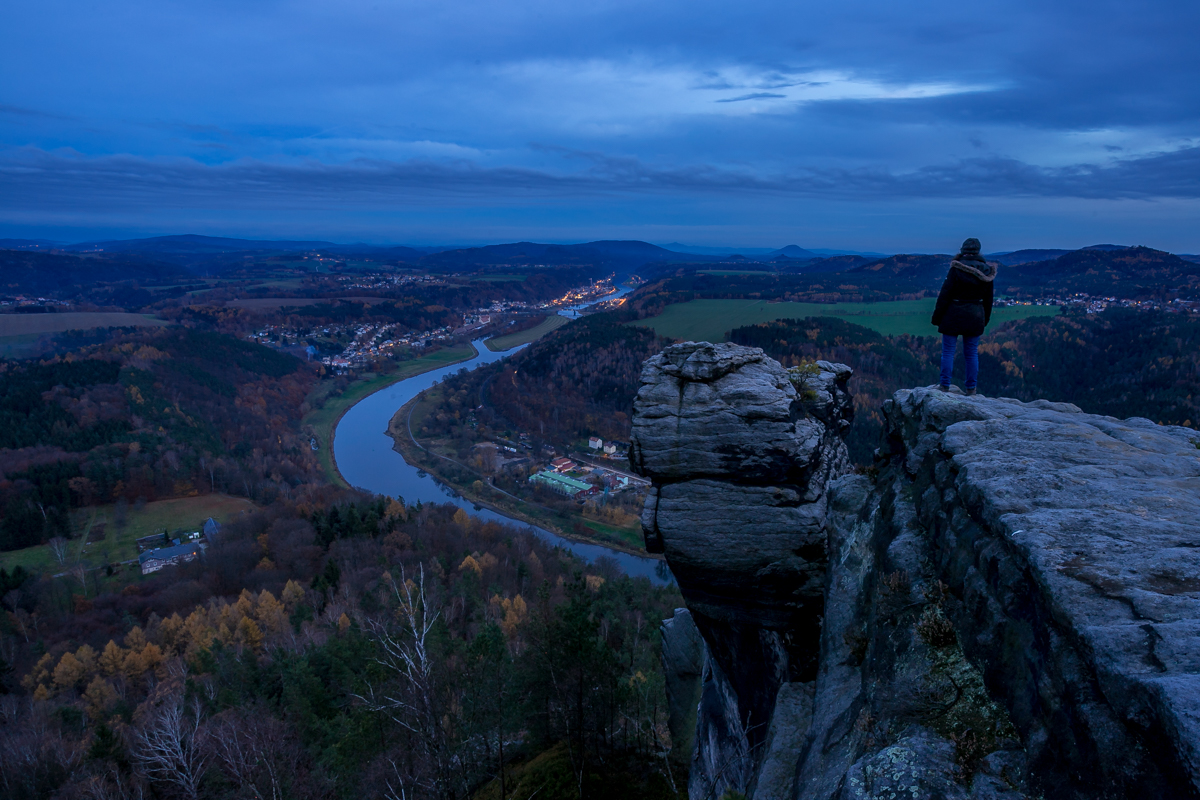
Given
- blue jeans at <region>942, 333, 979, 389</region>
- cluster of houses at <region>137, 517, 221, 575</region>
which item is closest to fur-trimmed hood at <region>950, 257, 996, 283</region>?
blue jeans at <region>942, 333, 979, 389</region>

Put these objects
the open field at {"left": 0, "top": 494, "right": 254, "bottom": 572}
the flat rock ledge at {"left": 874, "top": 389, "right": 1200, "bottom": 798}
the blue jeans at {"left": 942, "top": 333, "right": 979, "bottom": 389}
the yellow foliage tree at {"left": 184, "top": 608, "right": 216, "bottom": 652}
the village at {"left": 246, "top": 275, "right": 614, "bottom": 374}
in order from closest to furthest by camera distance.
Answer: the flat rock ledge at {"left": 874, "top": 389, "right": 1200, "bottom": 798}
the blue jeans at {"left": 942, "top": 333, "right": 979, "bottom": 389}
the yellow foliage tree at {"left": 184, "top": 608, "right": 216, "bottom": 652}
the open field at {"left": 0, "top": 494, "right": 254, "bottom": 572}
the village at {"left": 246, "top": 275, "right": 614, "bottom": 374}

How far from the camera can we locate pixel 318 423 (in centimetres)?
9444

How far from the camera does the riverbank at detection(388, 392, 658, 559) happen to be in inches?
2188

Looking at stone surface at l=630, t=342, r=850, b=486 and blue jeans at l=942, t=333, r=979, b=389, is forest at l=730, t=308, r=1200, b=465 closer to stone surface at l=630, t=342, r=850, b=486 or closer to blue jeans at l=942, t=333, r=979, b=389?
blue jeans at l=942, t=333, r=979, b=389

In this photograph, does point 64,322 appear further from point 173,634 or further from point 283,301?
point 173,634

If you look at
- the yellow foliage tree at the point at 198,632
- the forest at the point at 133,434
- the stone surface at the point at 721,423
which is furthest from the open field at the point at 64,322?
the stone surface at the point at 721,423

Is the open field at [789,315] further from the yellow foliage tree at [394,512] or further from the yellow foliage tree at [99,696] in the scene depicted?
the yellow foliage tree at [99,696]

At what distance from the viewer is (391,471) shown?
73625mm

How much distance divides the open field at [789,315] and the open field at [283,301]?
11052cm

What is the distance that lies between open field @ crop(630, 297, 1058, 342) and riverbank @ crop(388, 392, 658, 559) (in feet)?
148

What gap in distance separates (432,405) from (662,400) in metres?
89.4

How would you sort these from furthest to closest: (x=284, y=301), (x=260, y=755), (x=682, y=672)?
(x=284, y=301)
(x=682, y=672)
(x=260, y=755)

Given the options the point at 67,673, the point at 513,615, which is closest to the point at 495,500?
the point at 513,615

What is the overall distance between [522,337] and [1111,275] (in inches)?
5600
